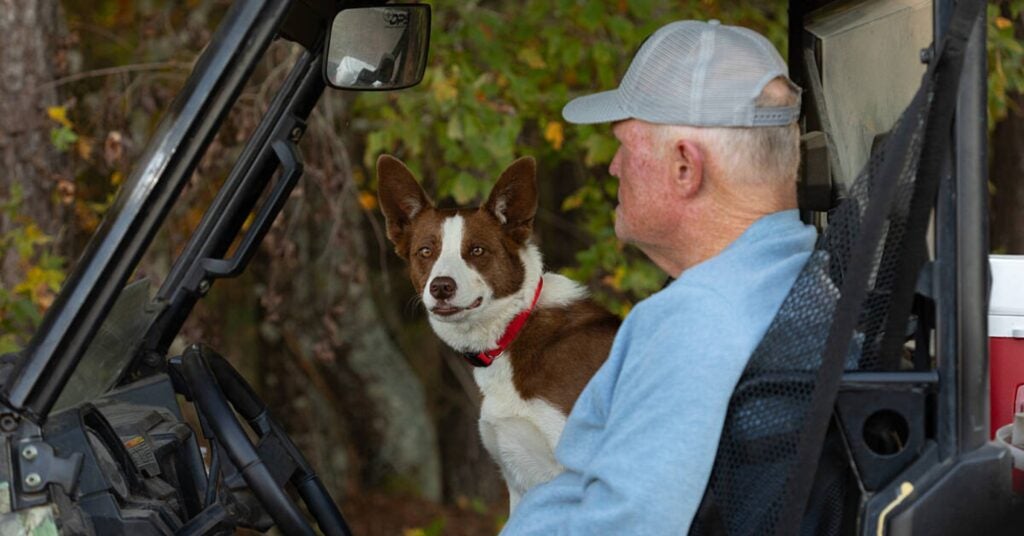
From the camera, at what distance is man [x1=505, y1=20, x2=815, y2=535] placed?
1647mm

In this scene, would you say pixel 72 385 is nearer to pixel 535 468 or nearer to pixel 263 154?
pixel 263 154

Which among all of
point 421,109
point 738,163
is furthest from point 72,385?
point 421,109

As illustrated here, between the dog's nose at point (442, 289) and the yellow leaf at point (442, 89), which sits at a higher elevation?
the yellow leaf at point (442, 89)

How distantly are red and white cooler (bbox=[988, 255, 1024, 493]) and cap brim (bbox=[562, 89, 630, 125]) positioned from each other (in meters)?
0.71

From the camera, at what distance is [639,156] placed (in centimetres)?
191

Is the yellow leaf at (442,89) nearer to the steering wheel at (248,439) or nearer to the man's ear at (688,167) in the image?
the steering wheel at (248,439)

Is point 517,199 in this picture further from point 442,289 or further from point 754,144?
point 754,144

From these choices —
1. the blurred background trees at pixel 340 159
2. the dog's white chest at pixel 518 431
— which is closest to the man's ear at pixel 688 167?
the dog's white chest at pixel 518 431

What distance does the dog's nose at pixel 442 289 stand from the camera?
340 cm

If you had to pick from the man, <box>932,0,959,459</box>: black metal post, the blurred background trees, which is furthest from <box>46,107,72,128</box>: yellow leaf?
<box>932,0,959,459</box>: black metal post

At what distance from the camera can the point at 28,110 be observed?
4977mm

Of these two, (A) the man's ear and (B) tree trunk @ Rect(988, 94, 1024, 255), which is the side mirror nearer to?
(A) the man's ear

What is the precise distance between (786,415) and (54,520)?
37.2 inches

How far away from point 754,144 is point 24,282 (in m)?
3.34
